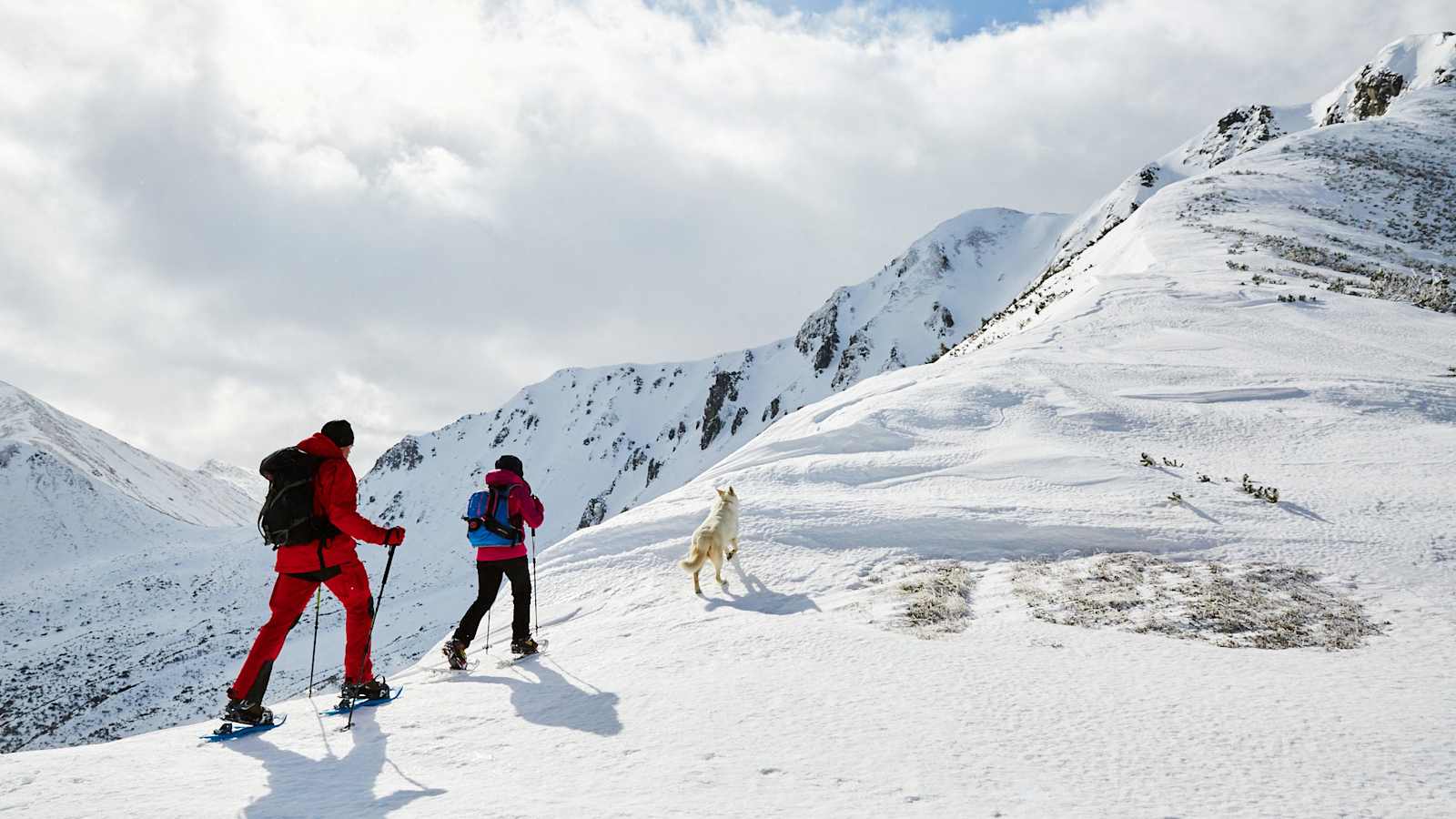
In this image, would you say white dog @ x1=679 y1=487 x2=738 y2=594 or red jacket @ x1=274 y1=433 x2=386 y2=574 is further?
white dog @ x1=679 y1=487 x2=738 y2=594

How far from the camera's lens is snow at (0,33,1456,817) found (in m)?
3.61

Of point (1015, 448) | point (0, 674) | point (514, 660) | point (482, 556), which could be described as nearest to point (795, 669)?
point (514, 660)

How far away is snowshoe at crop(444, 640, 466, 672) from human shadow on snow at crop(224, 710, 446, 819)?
1.73 m

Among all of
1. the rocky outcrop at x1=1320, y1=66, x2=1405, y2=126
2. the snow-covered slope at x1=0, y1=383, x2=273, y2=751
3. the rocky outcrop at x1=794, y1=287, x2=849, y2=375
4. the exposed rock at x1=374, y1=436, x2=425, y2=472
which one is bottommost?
the snow-covered slope at x1=0, y1=383, x2=273, y2=751

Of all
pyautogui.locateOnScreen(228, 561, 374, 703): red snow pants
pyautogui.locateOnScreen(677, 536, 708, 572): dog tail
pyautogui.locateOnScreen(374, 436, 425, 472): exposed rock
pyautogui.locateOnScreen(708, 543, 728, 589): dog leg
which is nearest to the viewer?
pyautogui.locateOnScreen(228, 561, 374, 703): red snow pants

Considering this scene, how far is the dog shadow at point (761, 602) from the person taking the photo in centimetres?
698

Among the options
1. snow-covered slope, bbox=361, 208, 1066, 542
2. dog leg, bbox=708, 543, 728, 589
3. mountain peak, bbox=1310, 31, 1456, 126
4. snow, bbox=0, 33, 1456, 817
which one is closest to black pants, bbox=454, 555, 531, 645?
snow, bbox=0, 33, 1456, 817

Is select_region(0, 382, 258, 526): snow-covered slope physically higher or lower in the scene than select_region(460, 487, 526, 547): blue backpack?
higher

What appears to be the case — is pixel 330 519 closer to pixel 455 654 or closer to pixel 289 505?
pixel 289 505

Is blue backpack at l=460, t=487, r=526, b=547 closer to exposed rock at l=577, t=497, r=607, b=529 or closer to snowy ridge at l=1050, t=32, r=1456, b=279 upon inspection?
snowy ridge at l=1050, t=32, r=1456, b=279

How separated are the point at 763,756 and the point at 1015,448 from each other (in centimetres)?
749

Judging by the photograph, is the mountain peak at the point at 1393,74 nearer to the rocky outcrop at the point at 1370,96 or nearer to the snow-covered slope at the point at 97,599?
the rocky outcrop at the point at 1370,96

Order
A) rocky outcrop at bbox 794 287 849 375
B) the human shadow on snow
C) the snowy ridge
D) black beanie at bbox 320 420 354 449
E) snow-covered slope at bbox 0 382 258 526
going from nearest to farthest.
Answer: the human shadow on snow → black beanie at bbox 320 420 354 449 → the snowy ridge → rocky outcrop at bbox 794 287 849 375 → snow-covered slope at bbox 0 382 258 526

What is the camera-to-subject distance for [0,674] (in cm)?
4925
